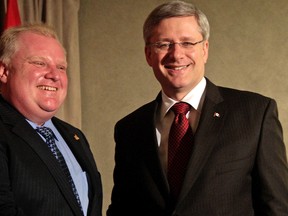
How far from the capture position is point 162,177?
1613mm

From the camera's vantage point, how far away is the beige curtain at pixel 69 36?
303cm

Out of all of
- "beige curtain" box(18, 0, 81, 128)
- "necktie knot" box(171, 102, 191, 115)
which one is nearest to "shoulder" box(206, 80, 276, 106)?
"necktie knot" box(171, 102, 191, 115)

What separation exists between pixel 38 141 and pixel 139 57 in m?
1.90

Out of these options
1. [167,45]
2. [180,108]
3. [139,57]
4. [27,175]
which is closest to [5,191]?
[27,175]


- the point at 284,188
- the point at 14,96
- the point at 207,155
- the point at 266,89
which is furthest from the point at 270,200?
the point at 266,89

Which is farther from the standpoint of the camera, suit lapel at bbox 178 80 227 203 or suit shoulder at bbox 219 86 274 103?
suit shoulder at bbox 219 86 274 103

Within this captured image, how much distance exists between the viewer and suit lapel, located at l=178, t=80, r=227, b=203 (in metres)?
1.56

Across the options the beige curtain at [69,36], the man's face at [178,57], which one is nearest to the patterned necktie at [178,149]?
the man's face at [178,57]

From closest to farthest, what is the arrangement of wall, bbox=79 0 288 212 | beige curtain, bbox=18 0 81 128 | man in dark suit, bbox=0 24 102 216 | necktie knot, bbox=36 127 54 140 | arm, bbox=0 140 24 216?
arm, bbox=0 140 24 216 → man in dark suit, bbox=0 24 102 216 → necktie knot, bbox=36 127 54 140 → beige curtain, bbox=18 0 81 128 → wall, bbox=79 0 288 212

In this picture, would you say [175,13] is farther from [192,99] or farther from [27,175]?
[27,175]

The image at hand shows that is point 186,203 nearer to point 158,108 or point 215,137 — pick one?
point 215,137

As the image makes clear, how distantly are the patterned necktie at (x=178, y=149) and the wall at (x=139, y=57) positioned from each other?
1619mm

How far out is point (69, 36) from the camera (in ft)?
10.4

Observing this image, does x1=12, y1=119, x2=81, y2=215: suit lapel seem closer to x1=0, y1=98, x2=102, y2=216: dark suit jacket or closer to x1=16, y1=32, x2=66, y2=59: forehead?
x1=0, y1=98, x2=102, y2=216: dark suit jacket
